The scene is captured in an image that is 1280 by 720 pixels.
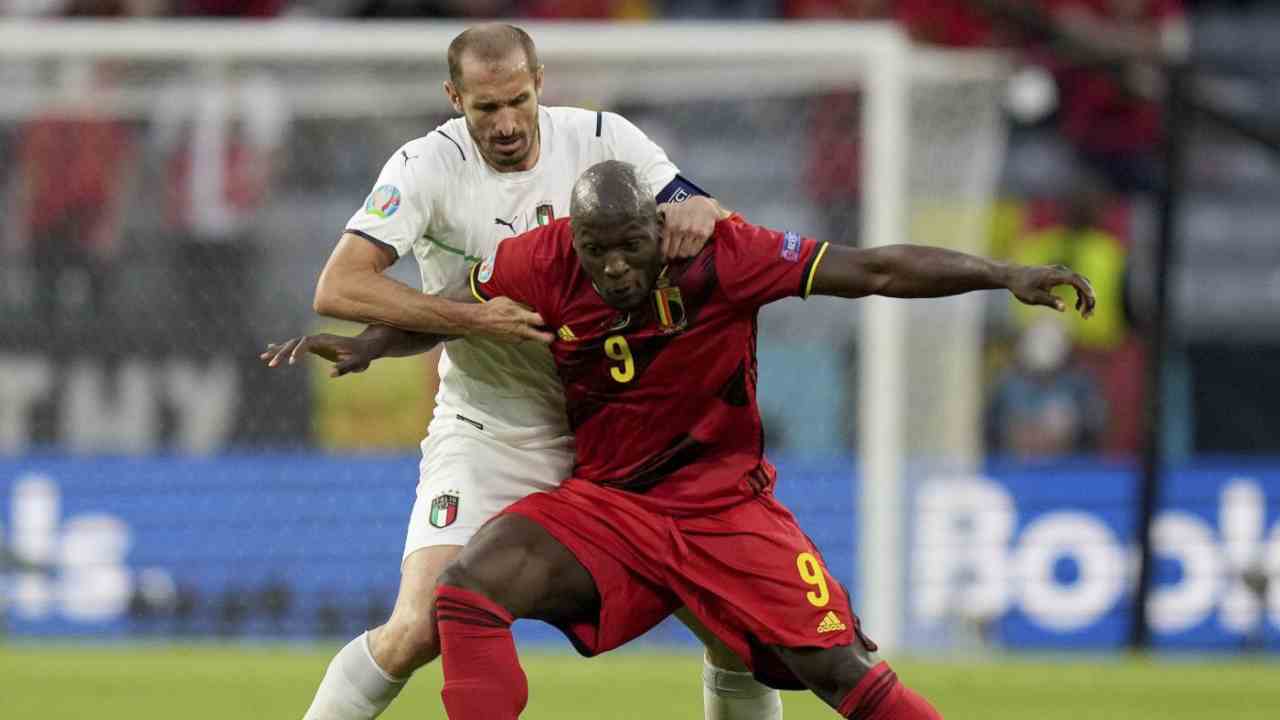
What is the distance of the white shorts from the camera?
189 inches

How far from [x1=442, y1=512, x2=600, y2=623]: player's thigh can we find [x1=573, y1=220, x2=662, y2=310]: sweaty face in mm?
577

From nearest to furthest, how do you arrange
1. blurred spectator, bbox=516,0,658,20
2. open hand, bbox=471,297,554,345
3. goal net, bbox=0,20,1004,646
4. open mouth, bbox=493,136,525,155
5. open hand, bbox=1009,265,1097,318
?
open hand, bbox=1009,265,1097,318
open hand, bbox=471,297,554,345
open mouth, bbox=493,136,525,155
goal net, bbox=0,20,1004,646
blurred spectator, bbox=516,0,658,20

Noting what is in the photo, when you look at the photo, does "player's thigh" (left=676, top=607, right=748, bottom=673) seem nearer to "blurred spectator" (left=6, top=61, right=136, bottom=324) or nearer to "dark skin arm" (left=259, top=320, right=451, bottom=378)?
"dark skin arm" (left=259, top=320, right=451, bottom=378)

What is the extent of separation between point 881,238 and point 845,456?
43.3 inches

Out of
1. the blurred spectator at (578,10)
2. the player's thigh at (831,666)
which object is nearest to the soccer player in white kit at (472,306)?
the player's thigh at (831,666)

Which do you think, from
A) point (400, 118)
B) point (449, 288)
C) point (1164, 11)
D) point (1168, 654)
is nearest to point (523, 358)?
point (449, 288)

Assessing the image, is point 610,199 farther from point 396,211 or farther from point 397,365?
point 397,365

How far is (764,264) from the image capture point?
4.39 m

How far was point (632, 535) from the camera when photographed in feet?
14.8

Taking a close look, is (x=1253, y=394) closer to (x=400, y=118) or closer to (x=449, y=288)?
(x=400, y=118)

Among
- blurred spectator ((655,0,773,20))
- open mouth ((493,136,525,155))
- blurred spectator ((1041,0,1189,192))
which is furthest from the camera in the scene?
blurred spectator ((655,0,773,20))

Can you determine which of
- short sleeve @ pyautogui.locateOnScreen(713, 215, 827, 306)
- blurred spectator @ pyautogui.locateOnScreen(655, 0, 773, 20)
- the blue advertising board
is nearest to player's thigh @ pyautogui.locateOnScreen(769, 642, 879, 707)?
short sleeve @ pyautogui.locateOnScreen(713, 215, 827, 306)

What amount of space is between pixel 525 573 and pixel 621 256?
74cm

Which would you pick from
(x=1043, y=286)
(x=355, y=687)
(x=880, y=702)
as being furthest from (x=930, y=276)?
(x=355, y=687)
